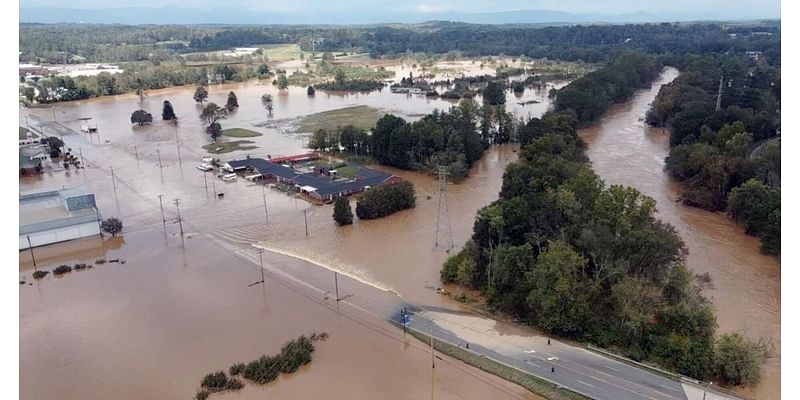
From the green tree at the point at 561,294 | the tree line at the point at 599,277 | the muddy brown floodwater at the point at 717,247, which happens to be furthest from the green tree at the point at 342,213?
the muddy brown floodwater at the point at 717,247

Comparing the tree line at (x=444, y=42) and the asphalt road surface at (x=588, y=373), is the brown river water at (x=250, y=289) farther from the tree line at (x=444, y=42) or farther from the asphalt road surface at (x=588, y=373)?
the tree line at (x=444, y=42)

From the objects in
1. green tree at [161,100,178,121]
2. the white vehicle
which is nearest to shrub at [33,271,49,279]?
the white vehicle

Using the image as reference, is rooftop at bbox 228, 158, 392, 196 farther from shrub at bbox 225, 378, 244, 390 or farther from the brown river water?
shrub at bbox 225, 378, 244, 390

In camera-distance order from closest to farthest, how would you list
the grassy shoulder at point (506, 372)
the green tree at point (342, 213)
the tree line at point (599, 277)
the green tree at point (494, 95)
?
1. the grassy shoulder at point (506, 372)
2. the tree line at point (599, 277)
3. the green tree at point (342, 213)
4. the green tree at point (494, 95)

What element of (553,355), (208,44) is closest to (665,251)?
(553,355)

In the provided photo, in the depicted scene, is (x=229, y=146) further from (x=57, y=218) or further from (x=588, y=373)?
(x=588, y=373)
